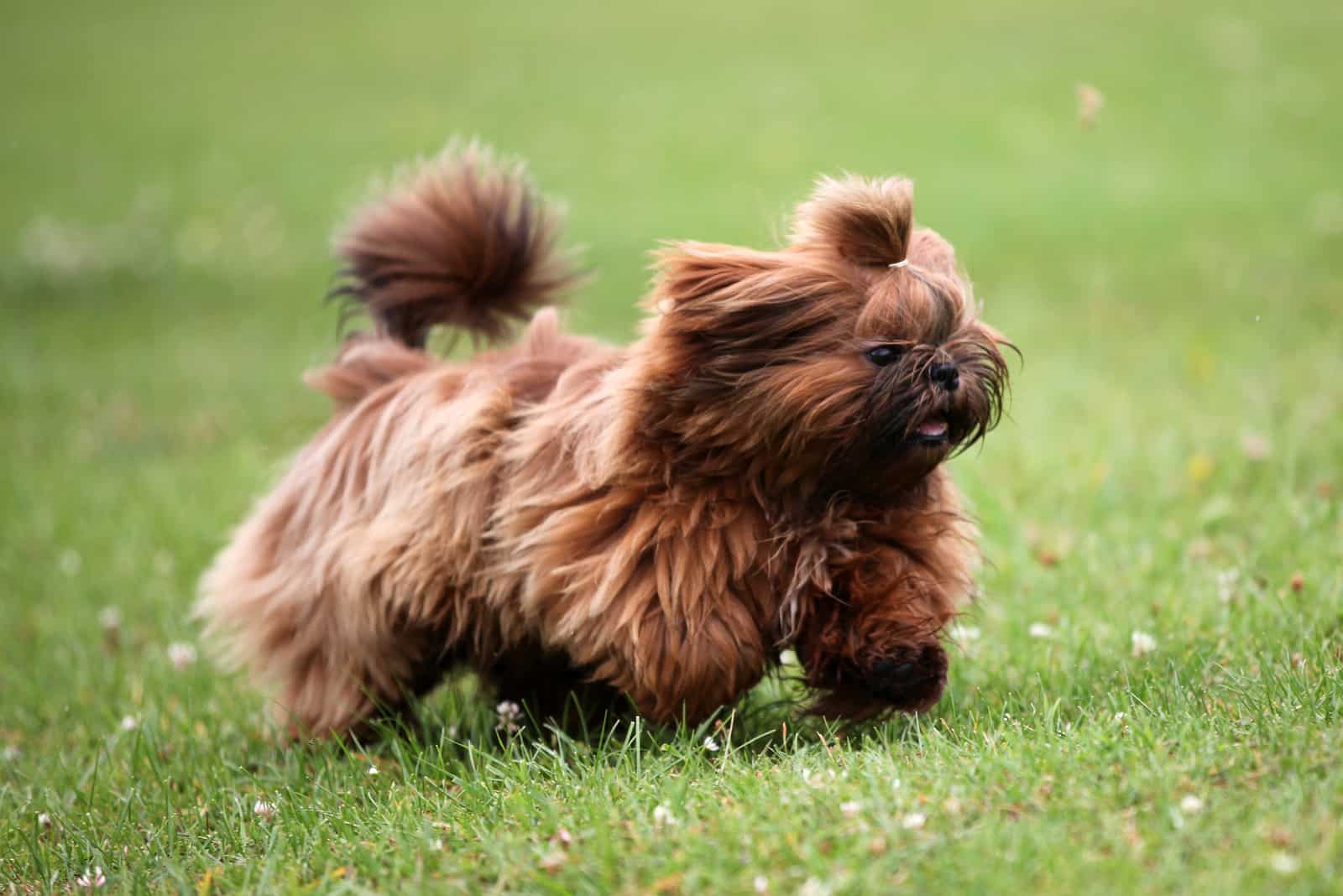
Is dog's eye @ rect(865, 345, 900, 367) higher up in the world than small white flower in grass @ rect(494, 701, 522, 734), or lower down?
higher up

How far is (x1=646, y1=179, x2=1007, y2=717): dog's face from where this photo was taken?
135 inches

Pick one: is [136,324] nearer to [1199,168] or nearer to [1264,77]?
[1199,168]

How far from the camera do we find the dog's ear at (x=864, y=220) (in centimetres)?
347

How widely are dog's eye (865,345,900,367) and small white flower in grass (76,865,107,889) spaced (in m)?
2.17

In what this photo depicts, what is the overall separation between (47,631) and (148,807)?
2501mm

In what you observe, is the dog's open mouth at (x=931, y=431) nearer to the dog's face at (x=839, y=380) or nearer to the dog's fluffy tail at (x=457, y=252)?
the dog's face at (x=839, y=380)

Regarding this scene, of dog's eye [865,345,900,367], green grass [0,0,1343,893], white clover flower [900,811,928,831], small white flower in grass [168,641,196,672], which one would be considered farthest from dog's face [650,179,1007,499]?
small white flower in grass [168,641,196,672]

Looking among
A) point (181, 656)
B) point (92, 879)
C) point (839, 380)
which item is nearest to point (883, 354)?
point (839, 380)

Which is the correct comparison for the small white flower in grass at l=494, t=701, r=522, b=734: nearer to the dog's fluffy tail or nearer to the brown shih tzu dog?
the brown shih tzu dog

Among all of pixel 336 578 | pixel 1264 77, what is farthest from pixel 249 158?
pixel 336 578

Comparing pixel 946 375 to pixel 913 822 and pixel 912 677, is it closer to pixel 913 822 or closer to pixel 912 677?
pixel 912 677

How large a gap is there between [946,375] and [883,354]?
16cm

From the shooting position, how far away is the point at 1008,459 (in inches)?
269

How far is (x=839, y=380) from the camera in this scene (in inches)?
134
